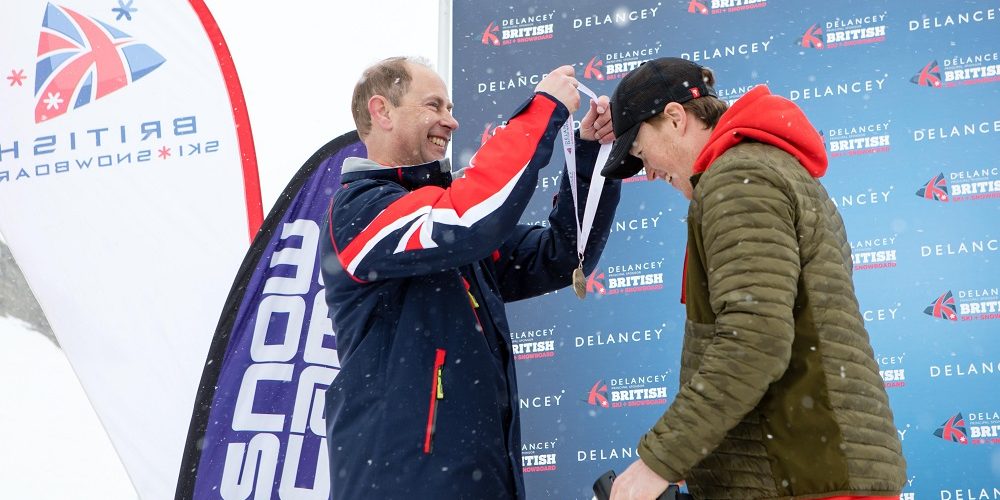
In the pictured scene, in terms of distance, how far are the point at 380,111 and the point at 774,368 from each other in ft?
4.29

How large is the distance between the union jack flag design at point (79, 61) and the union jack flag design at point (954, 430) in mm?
3335

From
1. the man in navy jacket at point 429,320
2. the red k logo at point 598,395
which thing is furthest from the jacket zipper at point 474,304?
the red k logo at point 598,395

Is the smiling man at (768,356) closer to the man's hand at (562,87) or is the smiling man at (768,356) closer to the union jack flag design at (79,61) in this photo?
the man's hand at (562,87)

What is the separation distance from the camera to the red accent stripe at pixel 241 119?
3.72 metres

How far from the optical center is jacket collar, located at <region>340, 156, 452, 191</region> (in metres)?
2.14

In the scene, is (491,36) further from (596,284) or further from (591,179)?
(591,179)

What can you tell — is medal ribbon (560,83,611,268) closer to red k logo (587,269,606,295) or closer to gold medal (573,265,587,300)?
gold medal (573,265,587,300)

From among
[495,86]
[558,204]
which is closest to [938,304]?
[558,204]

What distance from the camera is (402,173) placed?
214cm

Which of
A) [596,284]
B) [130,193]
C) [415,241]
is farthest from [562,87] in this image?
[130,193]

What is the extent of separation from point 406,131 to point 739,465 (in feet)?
4.01

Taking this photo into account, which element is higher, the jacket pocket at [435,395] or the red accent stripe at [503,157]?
the red accent stripe at [503,157]

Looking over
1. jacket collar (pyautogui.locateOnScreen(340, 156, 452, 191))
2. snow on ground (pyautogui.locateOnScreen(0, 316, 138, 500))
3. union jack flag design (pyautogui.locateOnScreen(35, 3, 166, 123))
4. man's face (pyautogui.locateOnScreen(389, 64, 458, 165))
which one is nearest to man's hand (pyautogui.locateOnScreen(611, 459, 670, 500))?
jacket collar (pyautogui.locateOnScreen(340, 156, 452, 191))

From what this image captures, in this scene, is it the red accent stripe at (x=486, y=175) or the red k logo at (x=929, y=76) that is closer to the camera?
the red accent stripe at (x=486, y=175)
